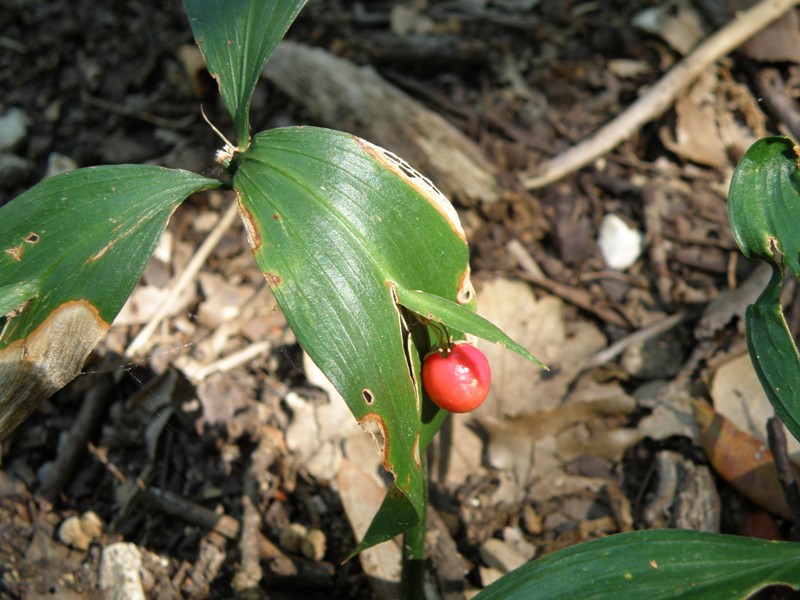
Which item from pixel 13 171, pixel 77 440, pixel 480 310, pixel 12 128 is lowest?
pixel 77 440

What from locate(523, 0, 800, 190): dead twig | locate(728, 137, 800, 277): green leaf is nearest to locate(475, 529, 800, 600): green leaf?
locate(728, 137, 800, 277): green leaf

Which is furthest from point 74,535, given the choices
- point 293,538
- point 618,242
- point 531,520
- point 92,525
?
point 618,242

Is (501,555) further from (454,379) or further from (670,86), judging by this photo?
(670,86)

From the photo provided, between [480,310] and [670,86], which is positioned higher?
[670,86]

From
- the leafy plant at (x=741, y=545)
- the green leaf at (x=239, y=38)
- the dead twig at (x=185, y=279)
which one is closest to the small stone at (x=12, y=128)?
the dead twig at (x=185, y=279)

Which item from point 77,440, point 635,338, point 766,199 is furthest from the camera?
point 635,338

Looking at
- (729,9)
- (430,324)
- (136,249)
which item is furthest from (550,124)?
(136,249)

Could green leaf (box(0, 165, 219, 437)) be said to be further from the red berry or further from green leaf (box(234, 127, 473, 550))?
the red berry

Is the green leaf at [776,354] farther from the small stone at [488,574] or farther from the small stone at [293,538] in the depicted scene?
the small stone at [293,538]
